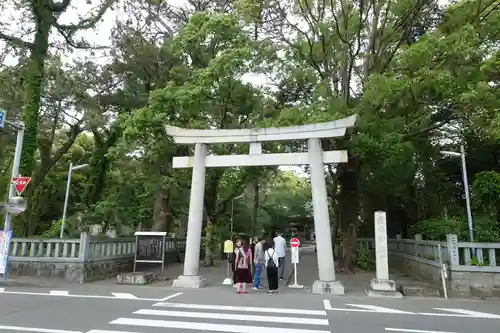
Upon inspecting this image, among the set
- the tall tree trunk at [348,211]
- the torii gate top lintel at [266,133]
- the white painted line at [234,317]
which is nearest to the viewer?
the white painted line at [234,317]

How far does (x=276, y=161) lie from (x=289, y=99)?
811 centimetres

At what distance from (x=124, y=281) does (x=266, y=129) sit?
24.8 feet

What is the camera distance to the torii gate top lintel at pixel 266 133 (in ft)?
41.5

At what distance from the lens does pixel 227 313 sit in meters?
8.57

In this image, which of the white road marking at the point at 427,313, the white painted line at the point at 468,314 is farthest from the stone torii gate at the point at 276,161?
the white painted line at the point at 468,314

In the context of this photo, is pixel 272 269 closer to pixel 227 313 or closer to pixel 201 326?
pixel 227 313

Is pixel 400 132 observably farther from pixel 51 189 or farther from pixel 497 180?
pixel 51 189

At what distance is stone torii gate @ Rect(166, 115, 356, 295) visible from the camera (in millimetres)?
12281

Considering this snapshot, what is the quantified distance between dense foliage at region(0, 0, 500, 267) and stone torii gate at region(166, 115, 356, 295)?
4.26 feet

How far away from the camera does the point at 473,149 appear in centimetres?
2172

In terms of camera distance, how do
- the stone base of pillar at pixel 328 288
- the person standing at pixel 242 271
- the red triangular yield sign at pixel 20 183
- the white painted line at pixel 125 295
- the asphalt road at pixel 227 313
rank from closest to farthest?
the asphalt road at pixel 227 313
the white painted line at pixel 125 295
the person standing at pixel 242 271
the stone base of pillar at pixel 328 288
the red triangular yield sign at pixel 20 183

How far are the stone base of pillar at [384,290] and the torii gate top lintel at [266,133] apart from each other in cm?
488

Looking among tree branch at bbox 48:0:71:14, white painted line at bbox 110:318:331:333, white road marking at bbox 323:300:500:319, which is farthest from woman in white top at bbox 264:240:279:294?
tree branch at bbox 48:0:71:14

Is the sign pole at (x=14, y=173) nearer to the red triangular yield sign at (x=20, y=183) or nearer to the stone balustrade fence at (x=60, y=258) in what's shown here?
the red triangular yield sign at (x=20, y=183)
